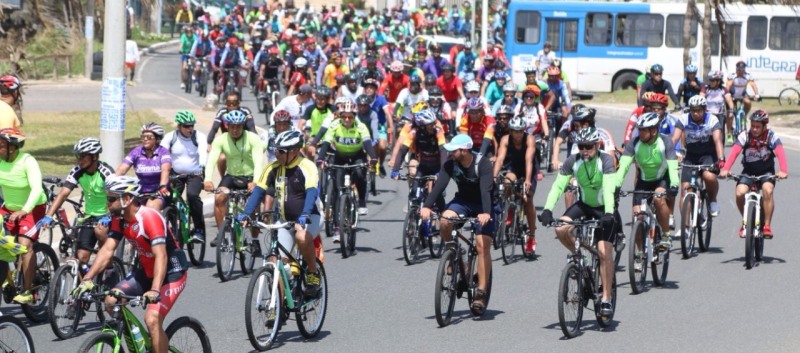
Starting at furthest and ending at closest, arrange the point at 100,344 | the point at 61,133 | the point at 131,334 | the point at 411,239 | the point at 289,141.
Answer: the point at 61,133 → the point at 411,239 → the point at 289,141 → the point at 131,334 → the point at 100,344

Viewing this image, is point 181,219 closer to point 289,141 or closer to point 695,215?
point 289,141

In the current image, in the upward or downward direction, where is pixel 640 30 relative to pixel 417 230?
upward

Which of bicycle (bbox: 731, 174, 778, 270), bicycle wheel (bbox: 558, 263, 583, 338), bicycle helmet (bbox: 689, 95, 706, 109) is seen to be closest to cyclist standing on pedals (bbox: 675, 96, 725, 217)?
bicycle helmet (bbox: 689, 95, 706, 109)

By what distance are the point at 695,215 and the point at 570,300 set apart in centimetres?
484

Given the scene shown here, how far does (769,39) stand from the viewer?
43.9 meters

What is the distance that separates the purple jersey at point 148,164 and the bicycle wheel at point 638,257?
4.74m

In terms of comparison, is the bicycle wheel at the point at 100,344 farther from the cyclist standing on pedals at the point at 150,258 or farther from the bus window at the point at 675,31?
the bus window at the point at 675,31

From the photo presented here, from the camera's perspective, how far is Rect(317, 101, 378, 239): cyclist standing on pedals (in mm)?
17016

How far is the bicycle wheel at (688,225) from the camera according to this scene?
1573 centimetres

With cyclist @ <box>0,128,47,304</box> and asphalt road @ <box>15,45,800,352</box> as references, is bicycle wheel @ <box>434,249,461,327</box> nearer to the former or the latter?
asphalt road @ <box>15,45,800,352</box>

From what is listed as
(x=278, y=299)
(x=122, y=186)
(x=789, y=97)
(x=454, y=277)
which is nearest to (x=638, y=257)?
(x=454, y=277)

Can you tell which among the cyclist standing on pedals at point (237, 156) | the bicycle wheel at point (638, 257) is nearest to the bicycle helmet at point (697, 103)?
the bicycle wheel at point (638, 257)

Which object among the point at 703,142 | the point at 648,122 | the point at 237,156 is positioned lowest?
the point at 237,156

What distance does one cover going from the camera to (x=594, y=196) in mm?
12461
